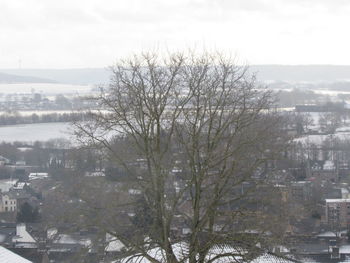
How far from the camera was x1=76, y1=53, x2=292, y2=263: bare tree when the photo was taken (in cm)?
720

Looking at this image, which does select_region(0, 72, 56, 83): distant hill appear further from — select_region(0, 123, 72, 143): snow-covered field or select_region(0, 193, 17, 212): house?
select_region(0, 193, 17, 212): house

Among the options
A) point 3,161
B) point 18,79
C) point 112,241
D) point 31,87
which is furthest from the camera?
point 18,79

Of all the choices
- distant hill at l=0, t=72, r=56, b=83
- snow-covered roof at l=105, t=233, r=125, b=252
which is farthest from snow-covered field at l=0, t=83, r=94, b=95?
snow-covered roof at l=105, t=233, r=125, b=252

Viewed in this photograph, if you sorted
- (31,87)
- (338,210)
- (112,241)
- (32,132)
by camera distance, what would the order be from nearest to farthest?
(112,241)
(338,210)
(32,132)
(31,87)

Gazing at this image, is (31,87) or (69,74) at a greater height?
(69,74)

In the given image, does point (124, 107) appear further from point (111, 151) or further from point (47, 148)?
point (47, 148)

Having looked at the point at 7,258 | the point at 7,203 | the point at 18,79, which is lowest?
the point at 7,203

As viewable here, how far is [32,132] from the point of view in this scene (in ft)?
204

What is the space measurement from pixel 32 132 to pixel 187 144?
56.0 metres

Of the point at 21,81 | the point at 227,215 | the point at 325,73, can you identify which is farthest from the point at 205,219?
the point at 325,73

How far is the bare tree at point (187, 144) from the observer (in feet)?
23.6

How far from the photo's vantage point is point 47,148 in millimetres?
43656

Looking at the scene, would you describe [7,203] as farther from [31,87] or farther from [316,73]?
[316,73]

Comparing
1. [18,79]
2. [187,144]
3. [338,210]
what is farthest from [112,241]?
[18,79]
